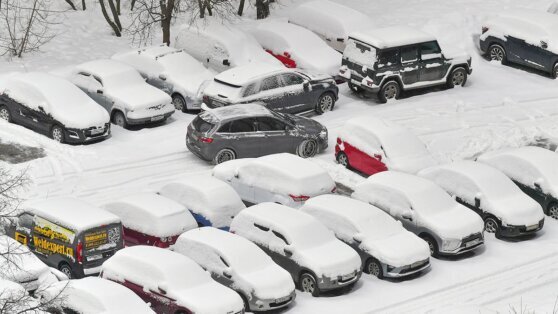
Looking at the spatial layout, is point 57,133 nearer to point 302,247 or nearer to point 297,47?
point 297,47

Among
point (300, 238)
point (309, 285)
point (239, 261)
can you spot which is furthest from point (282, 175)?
point (239, 261)

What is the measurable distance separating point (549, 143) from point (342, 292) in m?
10.5

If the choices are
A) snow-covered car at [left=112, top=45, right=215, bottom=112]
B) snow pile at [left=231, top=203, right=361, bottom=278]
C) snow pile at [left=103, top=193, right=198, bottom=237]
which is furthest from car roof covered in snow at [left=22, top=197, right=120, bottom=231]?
snow-covered car at [left=112, top=45, right=215, bottom=112]

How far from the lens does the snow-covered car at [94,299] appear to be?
21.0 m

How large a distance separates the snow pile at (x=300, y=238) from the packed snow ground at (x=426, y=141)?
28.4 inches

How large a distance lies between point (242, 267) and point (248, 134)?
7.36m

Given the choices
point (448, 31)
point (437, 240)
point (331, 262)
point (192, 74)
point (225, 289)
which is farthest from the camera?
point (448, 31)

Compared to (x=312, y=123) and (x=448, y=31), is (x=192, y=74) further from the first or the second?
(x=448, y=31)

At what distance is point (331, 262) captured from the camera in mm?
24172

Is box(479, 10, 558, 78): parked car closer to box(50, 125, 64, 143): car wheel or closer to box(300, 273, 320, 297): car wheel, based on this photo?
box(50, 125, 64, 143): car wheel

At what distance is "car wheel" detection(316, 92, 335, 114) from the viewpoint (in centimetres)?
3362

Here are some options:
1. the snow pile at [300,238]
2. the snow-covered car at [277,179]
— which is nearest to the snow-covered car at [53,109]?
the snow-covered car at [277,179]

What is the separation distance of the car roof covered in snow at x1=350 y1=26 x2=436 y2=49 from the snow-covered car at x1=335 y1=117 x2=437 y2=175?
423cm

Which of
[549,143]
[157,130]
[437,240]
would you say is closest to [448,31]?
[549,143]
